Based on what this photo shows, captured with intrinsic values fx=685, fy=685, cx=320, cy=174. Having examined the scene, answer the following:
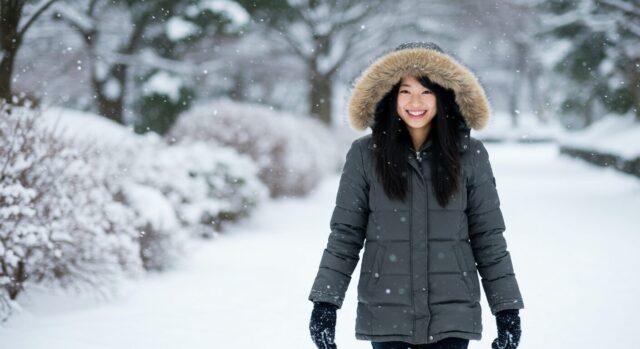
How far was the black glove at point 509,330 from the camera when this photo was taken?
8.05 ft

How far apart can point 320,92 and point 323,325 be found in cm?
2005

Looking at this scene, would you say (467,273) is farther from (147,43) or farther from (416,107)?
(147,43)

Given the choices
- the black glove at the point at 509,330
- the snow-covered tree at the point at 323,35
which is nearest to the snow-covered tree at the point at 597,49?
the snow-covered tree at the point at 323,35

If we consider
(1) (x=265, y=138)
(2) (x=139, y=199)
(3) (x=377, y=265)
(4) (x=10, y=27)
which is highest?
(1) (x=265, y=138)

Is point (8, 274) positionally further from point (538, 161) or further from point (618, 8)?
point (538, 161)

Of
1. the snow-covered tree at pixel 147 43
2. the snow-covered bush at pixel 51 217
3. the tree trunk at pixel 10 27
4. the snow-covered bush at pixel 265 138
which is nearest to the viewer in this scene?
the snow-covered bush at pixel 51 217

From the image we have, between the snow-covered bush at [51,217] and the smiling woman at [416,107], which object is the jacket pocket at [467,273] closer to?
the smiling woman at [416,107]

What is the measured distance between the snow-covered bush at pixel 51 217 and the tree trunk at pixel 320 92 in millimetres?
16153

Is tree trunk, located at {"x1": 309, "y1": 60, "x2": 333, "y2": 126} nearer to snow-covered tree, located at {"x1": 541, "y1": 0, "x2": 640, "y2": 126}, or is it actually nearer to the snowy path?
snow-covered tree, located at {"x1": 541, "y1": 0, "x2": 640, "y2": 126}

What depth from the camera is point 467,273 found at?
2473 millimetres

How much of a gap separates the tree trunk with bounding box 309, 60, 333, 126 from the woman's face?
62.7 feet

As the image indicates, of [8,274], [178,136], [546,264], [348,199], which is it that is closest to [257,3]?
[178,136]

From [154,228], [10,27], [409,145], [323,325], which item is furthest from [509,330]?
[10,27]

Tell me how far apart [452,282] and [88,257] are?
3.87 metres
